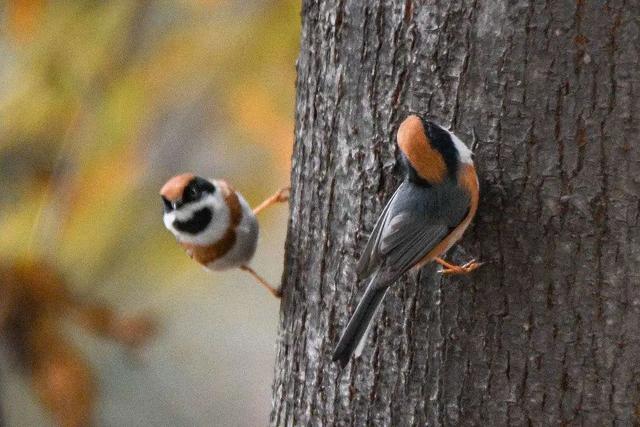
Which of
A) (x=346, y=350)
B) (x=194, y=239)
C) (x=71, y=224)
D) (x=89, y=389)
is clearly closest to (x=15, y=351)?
(x=89, y=389)

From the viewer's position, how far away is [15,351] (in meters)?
3.56

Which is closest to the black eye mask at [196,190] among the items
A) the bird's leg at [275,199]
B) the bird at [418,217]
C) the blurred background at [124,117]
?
the bird's leg at [275,199]

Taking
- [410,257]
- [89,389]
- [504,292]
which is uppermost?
[410,257]

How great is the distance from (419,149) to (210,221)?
3.33 ft

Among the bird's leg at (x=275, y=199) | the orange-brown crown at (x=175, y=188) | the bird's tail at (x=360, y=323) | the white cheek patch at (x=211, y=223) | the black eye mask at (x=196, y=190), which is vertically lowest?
the bird's tail at (x=360, y=323)

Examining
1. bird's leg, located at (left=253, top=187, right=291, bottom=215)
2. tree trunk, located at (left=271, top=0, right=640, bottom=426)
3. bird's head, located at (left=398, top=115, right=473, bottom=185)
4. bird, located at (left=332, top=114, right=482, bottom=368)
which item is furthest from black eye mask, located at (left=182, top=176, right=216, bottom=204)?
bird's head, located at (left=398, top=115, right=473, bottom=185)

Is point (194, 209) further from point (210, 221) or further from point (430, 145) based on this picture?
point (430, 145)

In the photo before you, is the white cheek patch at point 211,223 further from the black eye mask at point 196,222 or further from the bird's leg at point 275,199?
the bird's leg at point 275,199

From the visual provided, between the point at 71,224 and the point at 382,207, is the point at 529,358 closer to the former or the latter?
the point at 382,207

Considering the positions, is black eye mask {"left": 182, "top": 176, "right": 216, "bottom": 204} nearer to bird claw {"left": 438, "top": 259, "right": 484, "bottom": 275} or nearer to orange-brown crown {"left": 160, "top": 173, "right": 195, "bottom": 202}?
orange-brown crown {"left": 160, "top": 173, "right": 195, "bottom": 202}

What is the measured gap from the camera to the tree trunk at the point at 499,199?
204 cm

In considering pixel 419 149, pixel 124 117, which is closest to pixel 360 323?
pixel 419 149

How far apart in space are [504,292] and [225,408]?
5.09m

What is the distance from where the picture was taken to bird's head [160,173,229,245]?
2871mm
